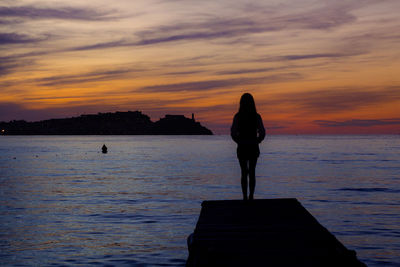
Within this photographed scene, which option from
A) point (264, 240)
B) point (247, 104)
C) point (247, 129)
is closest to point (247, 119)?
point (247, 129)

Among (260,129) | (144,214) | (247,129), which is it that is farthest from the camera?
(144,214)

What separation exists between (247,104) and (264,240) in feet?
13.0

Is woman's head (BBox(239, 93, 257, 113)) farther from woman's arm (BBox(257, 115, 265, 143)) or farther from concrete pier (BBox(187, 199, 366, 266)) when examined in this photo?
concrete pier (BBox(187, 199, 366, 266))

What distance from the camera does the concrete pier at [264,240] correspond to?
23.6 ft

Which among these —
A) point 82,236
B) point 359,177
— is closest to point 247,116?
point 82,236

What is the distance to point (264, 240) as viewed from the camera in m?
8.42

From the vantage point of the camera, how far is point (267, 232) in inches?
356

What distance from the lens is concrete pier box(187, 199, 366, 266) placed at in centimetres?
718

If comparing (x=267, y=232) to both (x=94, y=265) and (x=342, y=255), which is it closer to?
(x=342, y=255)

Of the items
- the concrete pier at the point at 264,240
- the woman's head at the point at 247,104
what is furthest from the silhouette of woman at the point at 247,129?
the concrete pier at the point at 264,240

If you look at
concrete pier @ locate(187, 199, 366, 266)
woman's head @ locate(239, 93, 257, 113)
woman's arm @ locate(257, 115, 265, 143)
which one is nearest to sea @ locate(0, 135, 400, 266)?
concrete pier @ locate(187, 199, 366, 266)

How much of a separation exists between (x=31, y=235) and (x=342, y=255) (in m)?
13.4

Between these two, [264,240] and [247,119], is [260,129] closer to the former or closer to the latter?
[247,119]

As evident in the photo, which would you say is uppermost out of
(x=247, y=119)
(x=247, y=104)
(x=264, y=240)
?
(x=247, y=104)
